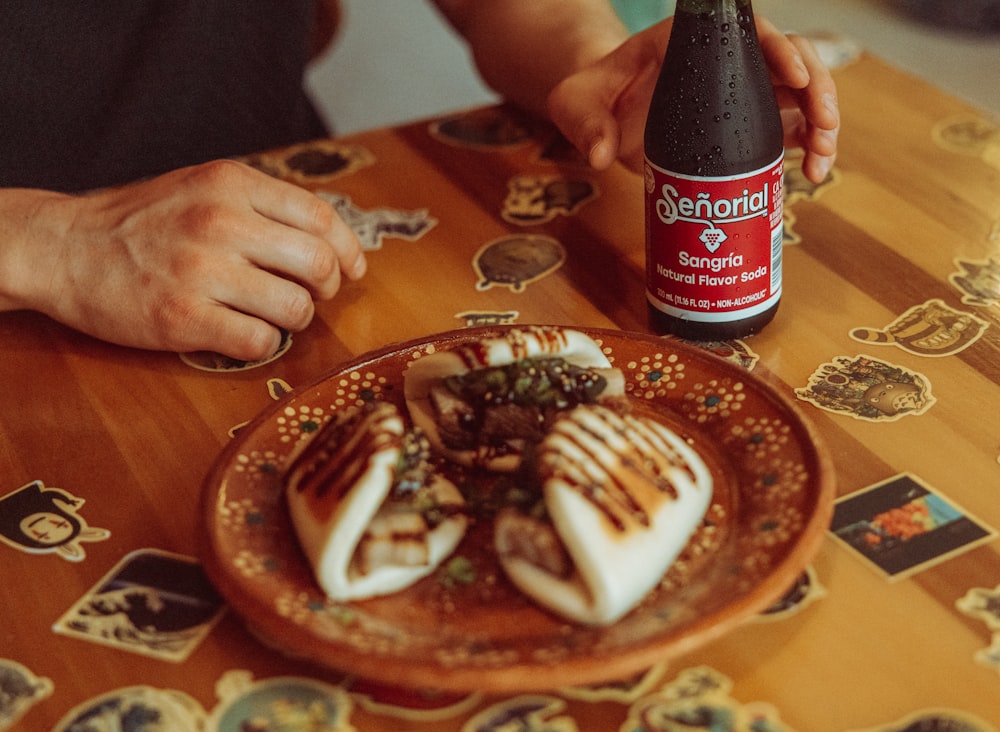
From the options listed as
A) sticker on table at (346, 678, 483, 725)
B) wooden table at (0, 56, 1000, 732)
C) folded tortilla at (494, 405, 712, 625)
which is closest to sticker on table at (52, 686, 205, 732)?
wooden table at (0, 56, 1000, 732)

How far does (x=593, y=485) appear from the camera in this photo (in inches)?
29.2

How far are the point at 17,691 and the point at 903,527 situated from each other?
Result: 0.66 meters

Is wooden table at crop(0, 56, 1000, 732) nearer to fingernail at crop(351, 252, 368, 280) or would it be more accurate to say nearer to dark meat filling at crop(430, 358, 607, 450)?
fingernail at crop(351, 252, 368, 280)

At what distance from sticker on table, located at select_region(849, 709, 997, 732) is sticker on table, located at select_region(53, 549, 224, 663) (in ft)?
1.55

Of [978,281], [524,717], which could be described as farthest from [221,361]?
[978,281]

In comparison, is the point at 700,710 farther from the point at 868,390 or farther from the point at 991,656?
the point at 868,390

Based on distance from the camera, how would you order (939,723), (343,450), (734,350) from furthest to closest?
(734,350)
(343,450)
(939,723)

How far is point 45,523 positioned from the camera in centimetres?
91

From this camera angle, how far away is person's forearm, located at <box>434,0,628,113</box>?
1483mm

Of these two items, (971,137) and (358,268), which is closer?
(358,268)

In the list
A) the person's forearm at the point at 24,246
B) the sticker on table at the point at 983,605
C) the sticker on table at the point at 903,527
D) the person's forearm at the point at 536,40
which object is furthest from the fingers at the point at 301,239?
the sticker on table at the point at 983,605

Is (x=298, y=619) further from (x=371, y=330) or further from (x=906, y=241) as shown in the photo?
(x=906, y=241)

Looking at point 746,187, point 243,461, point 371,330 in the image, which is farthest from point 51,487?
point 746,187

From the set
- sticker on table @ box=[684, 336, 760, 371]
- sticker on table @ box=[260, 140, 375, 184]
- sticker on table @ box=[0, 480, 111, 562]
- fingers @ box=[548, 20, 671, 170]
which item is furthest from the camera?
sticker on table @ box=[260, 140, 375, 184]
